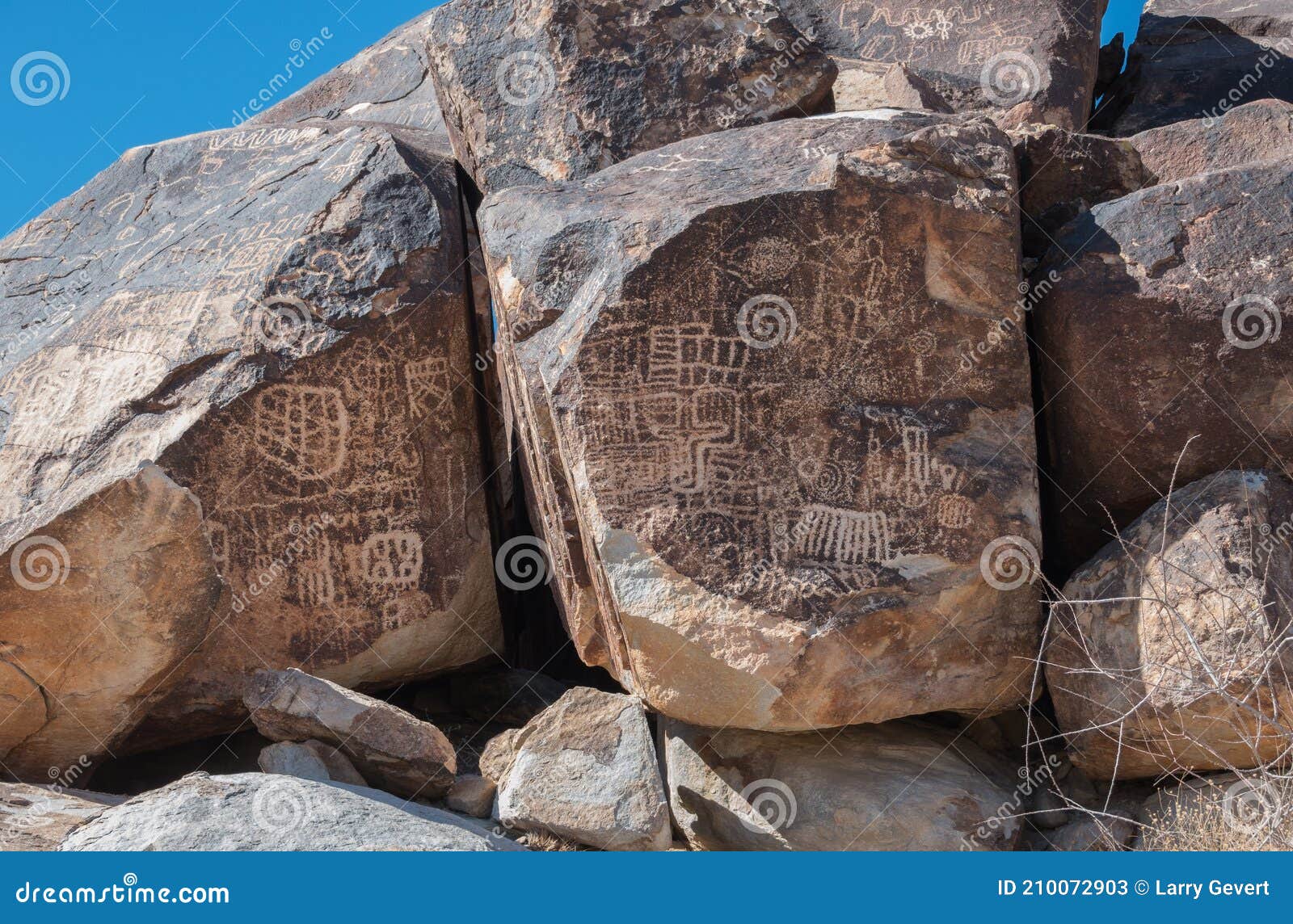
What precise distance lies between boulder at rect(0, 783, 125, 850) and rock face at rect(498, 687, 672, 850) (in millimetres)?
1237

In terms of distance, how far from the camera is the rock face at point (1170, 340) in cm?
412

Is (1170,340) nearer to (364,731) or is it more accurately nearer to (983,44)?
(364,731)

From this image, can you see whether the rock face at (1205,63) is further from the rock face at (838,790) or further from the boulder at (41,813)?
the boulder at (41,813)

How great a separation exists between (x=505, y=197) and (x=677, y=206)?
724 mm

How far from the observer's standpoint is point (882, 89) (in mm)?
6496

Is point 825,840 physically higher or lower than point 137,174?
lower

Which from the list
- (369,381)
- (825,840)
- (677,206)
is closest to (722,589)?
(825,840)

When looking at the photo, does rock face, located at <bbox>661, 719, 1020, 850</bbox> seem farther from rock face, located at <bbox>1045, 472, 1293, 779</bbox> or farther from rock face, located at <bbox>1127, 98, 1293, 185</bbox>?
rock face, located at <bbox>1127, 98, 1293, 185</bbox>

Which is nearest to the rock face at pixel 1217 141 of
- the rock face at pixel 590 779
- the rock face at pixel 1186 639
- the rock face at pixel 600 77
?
the rock face at pixel 600 77

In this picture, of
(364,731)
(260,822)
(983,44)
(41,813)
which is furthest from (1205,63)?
(41,813)

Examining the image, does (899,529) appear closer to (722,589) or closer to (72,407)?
(722,589)

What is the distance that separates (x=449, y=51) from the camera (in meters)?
5.39

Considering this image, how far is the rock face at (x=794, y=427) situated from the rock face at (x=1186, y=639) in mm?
229

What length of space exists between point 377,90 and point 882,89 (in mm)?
2981
